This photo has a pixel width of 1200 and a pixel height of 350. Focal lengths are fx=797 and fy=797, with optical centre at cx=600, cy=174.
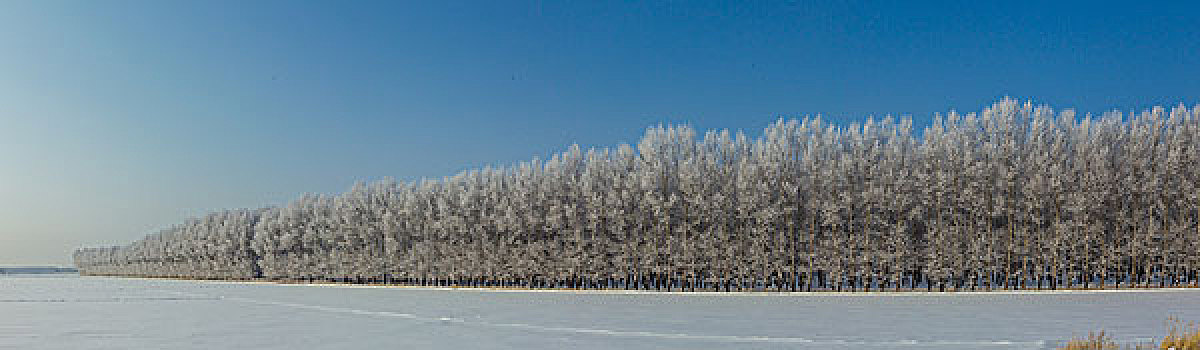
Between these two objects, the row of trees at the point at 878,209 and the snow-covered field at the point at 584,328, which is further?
the row of trees at the point at 878,209

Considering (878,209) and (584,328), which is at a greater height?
(878,209)

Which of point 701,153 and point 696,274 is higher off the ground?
point 701,153

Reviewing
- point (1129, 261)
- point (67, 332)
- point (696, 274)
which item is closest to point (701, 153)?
point (696, 274)

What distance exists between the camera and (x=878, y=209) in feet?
140

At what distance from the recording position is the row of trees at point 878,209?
4134cm

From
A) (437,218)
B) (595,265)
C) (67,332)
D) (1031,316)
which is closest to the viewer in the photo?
(67,332)

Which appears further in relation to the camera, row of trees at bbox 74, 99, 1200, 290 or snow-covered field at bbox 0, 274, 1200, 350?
row of trees at bbox 74, 99, 1200, 290

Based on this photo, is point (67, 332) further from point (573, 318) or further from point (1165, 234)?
point (1165, 234)

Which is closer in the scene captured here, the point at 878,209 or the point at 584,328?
the point at 584,328

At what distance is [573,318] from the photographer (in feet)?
68.0

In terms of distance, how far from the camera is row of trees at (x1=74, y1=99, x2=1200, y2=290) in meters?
41.3

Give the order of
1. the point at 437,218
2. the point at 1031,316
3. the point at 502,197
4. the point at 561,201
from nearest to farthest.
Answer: the point at 1031,316 < the point at 561,201 < the point at 502,197 < the point at 437,218

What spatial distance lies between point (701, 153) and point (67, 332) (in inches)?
1489

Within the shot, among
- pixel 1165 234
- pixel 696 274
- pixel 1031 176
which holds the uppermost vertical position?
pixel 1031 176
